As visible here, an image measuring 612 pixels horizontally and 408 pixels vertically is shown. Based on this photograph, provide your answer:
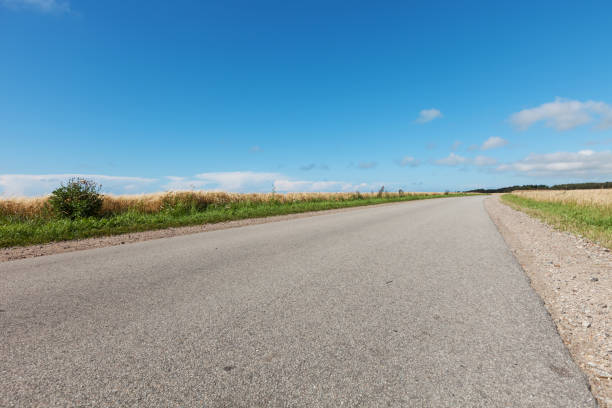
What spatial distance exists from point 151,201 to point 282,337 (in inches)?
711

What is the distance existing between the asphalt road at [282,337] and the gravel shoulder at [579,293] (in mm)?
157

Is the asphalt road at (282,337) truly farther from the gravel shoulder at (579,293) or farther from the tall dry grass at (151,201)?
the tall dry grass at (151,201)

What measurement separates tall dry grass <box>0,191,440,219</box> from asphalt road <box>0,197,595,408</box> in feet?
37.3

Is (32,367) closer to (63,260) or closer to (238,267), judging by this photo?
(238,267)

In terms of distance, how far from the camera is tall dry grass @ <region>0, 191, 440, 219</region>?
46.1ft

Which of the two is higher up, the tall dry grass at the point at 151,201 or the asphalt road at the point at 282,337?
the tall dry grass at the point at 151,201

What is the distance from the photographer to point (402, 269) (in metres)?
5.26

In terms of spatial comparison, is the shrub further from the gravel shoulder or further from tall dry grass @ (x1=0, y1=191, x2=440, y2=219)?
the gravel shoulder

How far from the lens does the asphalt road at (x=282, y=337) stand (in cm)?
215

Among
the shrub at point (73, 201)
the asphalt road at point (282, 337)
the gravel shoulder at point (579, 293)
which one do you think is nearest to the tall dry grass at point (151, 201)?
the shrub at point (73, 201)

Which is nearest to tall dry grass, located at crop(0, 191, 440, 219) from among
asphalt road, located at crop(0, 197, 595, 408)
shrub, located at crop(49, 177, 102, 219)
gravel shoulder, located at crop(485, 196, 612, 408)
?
shrub, located at crop(49, 177, 102, 219)

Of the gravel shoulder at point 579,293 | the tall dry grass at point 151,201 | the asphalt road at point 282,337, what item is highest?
the tall dry grass at point 151,201

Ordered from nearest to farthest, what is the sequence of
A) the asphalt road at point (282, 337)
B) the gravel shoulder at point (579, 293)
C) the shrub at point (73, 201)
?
the asphalt road at point (282, 337) < the gravel shoulder at point (579, 293) < the shrub at point (73, 201)

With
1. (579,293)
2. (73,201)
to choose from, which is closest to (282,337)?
(579,293)
